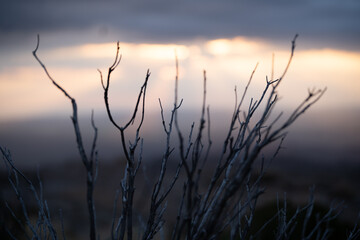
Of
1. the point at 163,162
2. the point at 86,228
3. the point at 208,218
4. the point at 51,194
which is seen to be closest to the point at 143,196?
the point at 163,162

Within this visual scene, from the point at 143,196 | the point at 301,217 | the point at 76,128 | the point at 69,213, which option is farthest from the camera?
the point at 69,213

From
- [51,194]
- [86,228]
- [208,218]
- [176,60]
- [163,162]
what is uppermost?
[176,60]

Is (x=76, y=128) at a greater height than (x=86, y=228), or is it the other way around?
(x=76, y=128)

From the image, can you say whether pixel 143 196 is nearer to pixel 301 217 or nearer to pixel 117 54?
pixel 117 54

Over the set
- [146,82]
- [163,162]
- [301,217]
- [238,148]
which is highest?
[146,82]

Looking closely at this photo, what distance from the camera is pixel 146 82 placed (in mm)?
2016

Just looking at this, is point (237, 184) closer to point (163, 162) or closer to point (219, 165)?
point (219, 165)

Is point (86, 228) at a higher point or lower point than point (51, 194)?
higher

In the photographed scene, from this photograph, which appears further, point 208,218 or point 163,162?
point 163,162

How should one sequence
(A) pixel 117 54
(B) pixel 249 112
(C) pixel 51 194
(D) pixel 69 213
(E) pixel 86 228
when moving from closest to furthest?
(A) pixel 117 54 → (B) pixel 249 112 → (E) pixel 86 228 → (D) pixel 69 213 → (C) pixel 51 194

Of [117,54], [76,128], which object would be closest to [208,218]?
[76,128]

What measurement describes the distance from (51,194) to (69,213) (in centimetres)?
436

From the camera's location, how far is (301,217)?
600 centimetres

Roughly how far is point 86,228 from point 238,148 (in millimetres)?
12161
